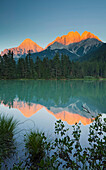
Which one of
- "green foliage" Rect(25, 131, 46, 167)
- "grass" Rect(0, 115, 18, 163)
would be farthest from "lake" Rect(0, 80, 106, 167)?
"green foliage" Rect(25, 131, 46, 167)

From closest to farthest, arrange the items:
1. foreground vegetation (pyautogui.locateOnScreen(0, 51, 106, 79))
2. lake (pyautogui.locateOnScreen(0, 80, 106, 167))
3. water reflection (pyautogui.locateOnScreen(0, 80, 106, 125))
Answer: lake (pyautogui.locateOnScreen(0, 80, 106, 167))
water reflection (pyautogui.locateOnScreen(0, 80, 106, 125))
foreground vegetation (pyautogui.locateOnScreen(0, 51, 106, 79))

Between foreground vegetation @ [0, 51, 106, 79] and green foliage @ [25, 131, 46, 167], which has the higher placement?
foreground vegetation @ [0, 51, 106, 79]

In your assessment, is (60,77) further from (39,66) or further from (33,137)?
(33,137)

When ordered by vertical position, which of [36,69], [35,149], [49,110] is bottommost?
[49,110]

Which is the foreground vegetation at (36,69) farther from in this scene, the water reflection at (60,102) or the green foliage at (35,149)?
the green foliage at (35,149)

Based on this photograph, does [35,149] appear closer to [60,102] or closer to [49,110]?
[49,110]

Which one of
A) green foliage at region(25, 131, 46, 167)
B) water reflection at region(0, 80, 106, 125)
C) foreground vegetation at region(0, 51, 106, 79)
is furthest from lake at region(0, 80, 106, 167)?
foreground vegetation at region(0, 51, 106, 79)

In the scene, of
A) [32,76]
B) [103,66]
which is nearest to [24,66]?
[32,76]

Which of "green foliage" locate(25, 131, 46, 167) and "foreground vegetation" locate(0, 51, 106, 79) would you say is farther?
"foreground vegetation" locate(0, 51, 106, 79)

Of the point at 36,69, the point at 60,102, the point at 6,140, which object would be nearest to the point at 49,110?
the point at 60,102

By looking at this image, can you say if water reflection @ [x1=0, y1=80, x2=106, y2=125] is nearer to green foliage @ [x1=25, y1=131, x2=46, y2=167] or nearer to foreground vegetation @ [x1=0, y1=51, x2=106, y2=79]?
green foliage @ [x1=25, y1=131, x2=46, y2=167]

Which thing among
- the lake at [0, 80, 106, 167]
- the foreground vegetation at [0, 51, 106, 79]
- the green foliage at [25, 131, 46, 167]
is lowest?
the lake at [0, 80, 106, 167]

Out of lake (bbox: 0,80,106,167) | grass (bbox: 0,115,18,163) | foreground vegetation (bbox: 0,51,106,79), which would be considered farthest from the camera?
foreground vegetation (bbox: 0,51,106,79)

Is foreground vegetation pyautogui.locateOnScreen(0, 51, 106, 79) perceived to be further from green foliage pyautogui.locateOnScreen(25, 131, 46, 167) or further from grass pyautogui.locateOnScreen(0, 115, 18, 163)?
green foliage pyautogui.locateOnScreen(25, 131, 46, 167)
